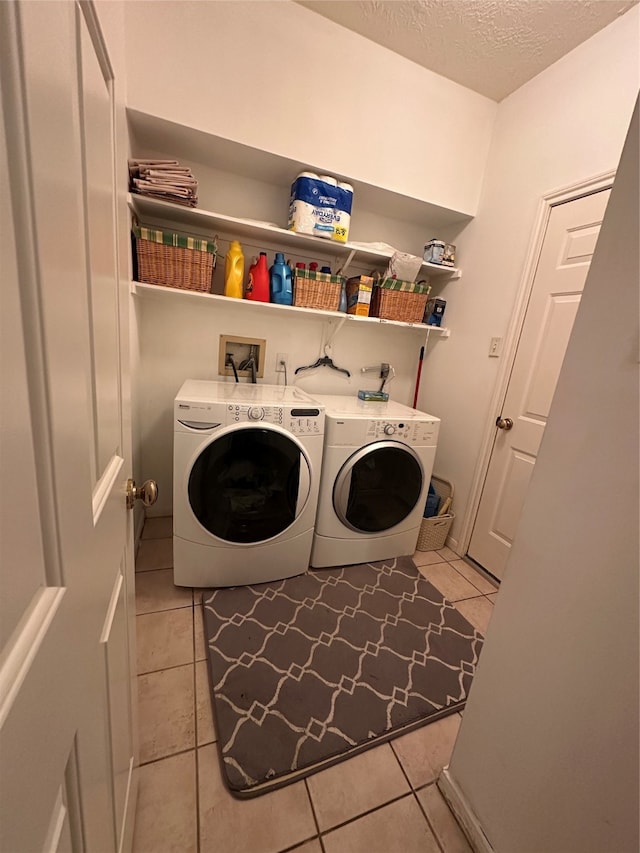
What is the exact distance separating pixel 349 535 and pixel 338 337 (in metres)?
1.30

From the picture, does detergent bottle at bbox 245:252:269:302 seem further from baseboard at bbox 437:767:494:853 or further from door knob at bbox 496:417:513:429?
baseboard at bbox 437:767:494:853

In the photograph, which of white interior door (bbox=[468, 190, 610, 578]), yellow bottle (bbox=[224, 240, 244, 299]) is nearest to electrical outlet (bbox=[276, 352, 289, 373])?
yellow bottle (bbox=[224, 240, 244, 299])

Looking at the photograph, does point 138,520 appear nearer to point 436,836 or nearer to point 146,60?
A: point 436,836

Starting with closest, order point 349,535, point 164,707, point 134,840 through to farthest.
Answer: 1. point 134,840
2. point 164,707
3. point 349,535

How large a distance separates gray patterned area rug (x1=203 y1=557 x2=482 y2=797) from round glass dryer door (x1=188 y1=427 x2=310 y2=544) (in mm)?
369

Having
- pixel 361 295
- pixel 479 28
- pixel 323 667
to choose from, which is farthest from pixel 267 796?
pixel 479 28

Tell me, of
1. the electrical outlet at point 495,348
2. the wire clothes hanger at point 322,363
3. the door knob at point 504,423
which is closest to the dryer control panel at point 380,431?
the door knob at point 504,423

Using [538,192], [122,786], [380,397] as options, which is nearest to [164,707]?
[122,786]

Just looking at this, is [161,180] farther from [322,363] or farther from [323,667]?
[323,667]

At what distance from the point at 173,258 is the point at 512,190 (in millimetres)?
1895

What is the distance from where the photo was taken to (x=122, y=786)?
72 cm

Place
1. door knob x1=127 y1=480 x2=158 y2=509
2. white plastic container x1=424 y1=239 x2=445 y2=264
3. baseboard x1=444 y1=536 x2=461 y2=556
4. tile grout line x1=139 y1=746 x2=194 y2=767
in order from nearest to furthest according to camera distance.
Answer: door knob x1=127 y1=480 x2=158 y2=509 → tile grout line x1=139 y1=746 x2=194 y2=767 → white plastic container x1=424 y1=239 x2=445 y2=264 → baseboard x1=444 y1=536 x2=461 y2=556

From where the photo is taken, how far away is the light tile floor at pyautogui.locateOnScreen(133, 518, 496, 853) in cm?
92

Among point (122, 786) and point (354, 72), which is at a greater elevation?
point (354, 72)
